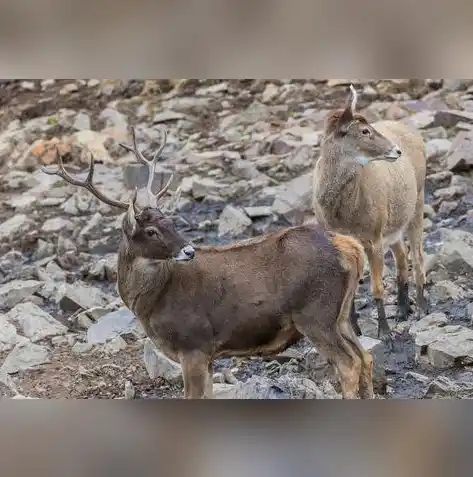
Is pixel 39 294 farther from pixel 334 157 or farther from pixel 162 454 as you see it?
pixel 334 157

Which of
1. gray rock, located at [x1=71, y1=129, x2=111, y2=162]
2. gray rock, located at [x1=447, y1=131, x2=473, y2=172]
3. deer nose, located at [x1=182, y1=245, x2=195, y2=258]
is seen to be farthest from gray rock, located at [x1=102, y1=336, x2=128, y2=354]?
gray rock, located at [x1=447, y1=131, x2=473, y2=172]

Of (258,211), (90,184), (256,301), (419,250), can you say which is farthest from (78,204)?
(419,250)

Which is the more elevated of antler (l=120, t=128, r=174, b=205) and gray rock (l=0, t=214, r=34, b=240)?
antler (l=120, t=128, r=174, b=205)

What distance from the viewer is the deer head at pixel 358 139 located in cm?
337

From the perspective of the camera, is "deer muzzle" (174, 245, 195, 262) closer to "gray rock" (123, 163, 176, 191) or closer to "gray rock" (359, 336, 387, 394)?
"gray rock" (123, 163, 176, 191)

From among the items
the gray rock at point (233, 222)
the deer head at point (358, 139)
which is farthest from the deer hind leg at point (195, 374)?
the deer head at point (358, 139)

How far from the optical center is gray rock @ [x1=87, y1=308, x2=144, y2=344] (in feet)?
11.2

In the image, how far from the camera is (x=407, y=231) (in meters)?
3.51

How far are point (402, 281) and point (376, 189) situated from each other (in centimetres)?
36

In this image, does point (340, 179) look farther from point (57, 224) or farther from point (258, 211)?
point (57, 224)

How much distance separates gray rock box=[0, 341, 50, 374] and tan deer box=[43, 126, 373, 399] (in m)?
0.41

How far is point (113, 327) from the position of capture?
135 inches
